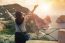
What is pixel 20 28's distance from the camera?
247 cm

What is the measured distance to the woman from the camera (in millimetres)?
2467

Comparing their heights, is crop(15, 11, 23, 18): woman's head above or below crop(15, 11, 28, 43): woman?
above

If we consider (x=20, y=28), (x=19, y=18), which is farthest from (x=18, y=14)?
(x=20, y=28)

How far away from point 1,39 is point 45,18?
0.68 metres

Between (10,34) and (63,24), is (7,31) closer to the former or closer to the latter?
(10,34)

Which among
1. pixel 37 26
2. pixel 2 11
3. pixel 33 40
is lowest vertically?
pixel 33 40

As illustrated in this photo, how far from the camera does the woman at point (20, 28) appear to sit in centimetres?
247

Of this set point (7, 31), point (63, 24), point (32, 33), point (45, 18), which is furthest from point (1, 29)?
point (63, 24)

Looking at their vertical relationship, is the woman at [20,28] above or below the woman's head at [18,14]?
below

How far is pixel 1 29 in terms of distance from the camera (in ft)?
8.32

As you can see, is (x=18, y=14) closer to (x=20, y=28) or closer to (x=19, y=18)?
(x=19, y=18)

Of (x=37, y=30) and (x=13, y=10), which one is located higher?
(x=13, y=10)

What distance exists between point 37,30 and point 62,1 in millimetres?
518

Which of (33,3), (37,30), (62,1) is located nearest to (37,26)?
(37,30)
